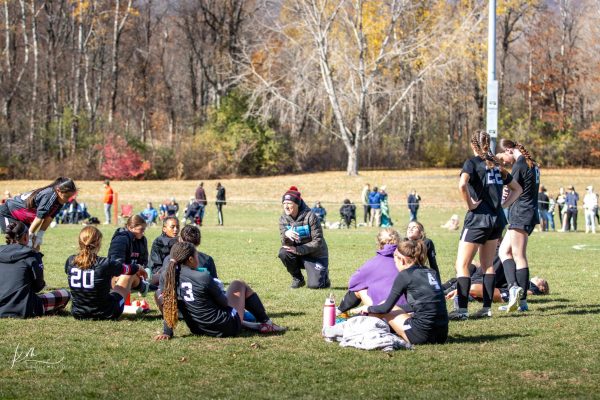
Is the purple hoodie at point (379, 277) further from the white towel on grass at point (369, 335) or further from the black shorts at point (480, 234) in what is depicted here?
the black shorts at point (480, 234)

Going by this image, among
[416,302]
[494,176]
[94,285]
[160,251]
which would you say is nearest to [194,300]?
[94,285]

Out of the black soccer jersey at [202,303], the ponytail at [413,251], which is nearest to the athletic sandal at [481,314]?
the ponytail at [413,251]

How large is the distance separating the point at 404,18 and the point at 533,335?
43.9 metres

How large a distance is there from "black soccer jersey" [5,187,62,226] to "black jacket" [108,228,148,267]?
873mm

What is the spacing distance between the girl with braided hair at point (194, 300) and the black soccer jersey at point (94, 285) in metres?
0.72

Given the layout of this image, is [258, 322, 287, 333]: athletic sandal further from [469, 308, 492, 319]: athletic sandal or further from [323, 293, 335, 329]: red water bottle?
[469, 308, 492, 319]: athletic sandal

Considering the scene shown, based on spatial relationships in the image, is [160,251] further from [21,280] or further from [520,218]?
[520,218]

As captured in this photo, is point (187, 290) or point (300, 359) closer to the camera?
point (300, 359)

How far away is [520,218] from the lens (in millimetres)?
10102

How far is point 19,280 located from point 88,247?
0.94 meters

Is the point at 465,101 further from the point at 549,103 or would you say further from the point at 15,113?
the point at 15,113

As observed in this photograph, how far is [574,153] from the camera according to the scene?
5722 centimetres

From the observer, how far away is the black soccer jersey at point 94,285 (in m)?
8.65

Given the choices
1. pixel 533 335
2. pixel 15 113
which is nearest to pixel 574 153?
pixel 15 113
